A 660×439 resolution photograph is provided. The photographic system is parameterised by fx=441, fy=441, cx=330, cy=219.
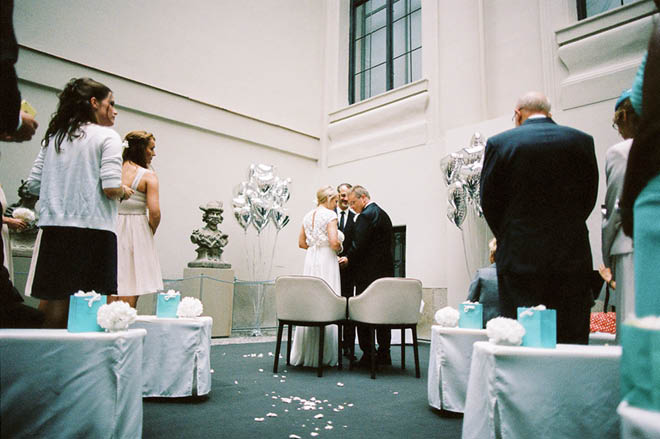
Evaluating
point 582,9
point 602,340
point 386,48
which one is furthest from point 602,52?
point 602,340

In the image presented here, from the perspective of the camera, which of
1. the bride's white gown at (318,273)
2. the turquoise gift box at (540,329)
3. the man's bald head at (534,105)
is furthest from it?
the bride's white gown at (318,273)

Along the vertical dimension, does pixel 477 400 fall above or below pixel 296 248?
below

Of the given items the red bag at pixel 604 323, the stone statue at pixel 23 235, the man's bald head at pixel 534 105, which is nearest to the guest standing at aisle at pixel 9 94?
the man's bald head at pixel 534 105

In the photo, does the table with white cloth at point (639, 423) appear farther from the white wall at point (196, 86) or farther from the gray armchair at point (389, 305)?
the white wall at point (196, 86)

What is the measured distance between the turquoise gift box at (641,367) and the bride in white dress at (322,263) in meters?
3.25

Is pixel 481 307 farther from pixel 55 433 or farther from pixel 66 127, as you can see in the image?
pixel 66 127

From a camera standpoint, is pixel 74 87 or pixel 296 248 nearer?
pixel 74 87

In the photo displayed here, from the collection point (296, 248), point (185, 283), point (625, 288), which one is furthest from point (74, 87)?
point (296, 248)

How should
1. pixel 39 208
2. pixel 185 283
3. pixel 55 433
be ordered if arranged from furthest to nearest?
pixel 185 283
pixel 39 208
pixel 55 433

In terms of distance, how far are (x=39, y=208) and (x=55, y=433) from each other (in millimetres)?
1023

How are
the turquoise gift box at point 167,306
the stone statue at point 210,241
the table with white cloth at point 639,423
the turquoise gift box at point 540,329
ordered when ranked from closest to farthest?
the table with white cloth at point 639,423 → the turquoise gift box at point 540,329 → the turquoise gift box at point 167,306 → the stone statue at point 210,241

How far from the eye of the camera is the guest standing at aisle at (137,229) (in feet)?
8.76

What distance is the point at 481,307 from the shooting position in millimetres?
2609

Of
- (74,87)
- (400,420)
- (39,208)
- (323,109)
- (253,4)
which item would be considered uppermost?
(253,4)
